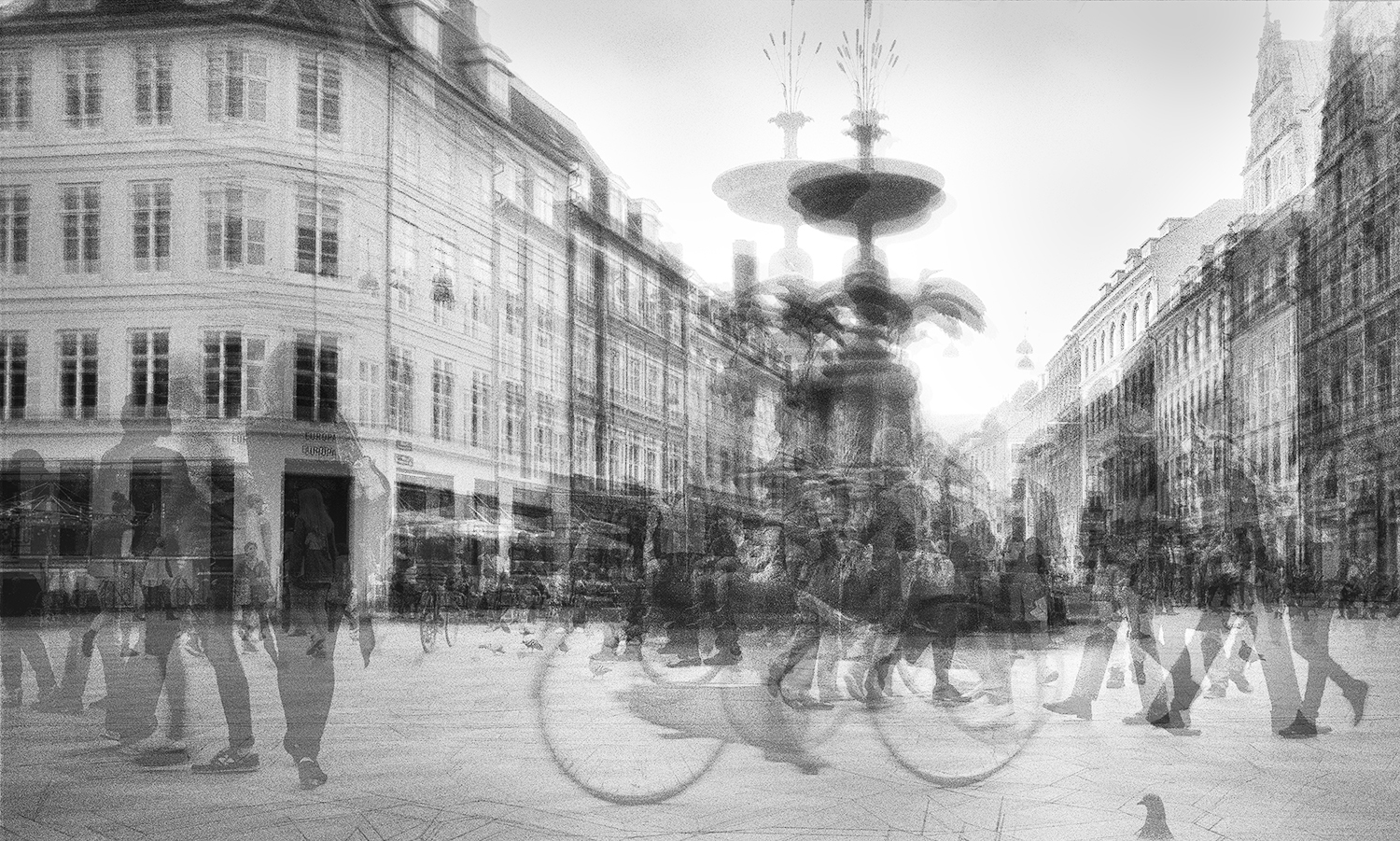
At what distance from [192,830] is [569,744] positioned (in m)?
1.97

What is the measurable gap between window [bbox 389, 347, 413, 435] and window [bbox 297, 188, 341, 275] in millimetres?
2284

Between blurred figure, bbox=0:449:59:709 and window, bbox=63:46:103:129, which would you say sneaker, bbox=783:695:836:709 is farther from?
window, bbox=63:46:103:129

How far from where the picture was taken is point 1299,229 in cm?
1291

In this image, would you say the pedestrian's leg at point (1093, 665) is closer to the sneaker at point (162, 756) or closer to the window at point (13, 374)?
the sneaker at point (162, 756)

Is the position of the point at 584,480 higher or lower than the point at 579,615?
higher

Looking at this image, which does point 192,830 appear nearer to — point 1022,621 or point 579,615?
point 1022,621

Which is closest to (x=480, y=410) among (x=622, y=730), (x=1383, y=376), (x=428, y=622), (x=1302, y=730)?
(x=428, y=622)

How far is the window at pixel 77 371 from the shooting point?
19297 mm

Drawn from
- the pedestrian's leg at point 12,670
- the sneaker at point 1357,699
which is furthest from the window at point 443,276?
the sneaker at point 1357,699

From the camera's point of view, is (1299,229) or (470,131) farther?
(1299,229)

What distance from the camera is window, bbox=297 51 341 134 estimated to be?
13148 mm

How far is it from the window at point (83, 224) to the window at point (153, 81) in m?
1.36

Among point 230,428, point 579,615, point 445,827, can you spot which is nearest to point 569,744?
point 445,827

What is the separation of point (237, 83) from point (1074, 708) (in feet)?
44.6
